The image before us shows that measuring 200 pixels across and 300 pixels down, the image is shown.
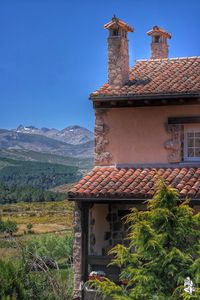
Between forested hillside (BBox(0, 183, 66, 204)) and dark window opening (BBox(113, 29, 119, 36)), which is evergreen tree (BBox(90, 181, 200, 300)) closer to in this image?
dark window opening (BBox(113, 29, 119, 36))

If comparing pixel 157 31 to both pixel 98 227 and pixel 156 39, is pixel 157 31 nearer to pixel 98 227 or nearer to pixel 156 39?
pixel 156 39

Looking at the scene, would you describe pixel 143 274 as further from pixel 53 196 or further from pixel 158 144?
pixel 53 196

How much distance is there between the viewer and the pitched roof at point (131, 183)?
1647 centimetres

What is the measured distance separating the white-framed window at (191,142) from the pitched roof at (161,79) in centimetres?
113

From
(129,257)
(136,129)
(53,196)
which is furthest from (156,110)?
(53,196)

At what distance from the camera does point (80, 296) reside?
16891mm

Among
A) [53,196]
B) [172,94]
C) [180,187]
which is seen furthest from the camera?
[53,196]

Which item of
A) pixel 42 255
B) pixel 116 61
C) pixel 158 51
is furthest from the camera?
pixel 42 255

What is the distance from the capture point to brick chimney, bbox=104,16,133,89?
62.9 feet

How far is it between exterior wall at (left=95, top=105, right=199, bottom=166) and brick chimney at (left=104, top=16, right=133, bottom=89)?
3.42 ft

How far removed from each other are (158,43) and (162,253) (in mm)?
12823

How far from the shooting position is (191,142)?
18.2 meters

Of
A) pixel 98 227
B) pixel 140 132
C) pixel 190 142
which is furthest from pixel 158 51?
pixel 98 227

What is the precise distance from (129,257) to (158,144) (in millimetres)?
6749
